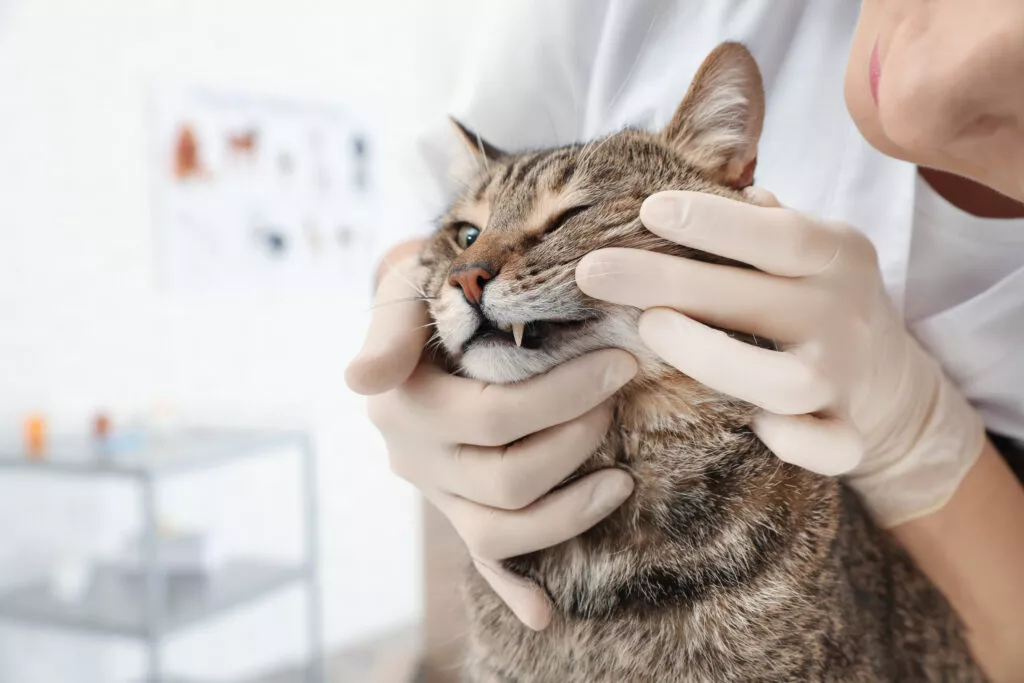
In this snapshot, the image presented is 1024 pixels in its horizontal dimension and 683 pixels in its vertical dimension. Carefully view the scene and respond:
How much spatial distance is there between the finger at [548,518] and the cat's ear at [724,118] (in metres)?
0.28

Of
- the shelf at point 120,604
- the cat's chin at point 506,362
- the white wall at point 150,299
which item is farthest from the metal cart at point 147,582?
the cat's chin at point 506,362

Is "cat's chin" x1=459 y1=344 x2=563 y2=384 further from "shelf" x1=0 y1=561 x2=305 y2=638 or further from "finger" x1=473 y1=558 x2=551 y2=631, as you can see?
"shelf" x1=0 y1=561 x2=305 y2=638

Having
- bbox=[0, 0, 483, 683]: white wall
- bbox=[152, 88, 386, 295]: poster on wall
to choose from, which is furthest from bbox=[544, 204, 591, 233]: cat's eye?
bbox=[152, 88, 386, 295]: poster on wall

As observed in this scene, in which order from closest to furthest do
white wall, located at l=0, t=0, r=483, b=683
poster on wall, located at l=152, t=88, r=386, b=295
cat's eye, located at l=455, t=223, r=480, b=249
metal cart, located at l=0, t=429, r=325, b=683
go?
cat's eye, located at l=455, t=223, r=480, b=249
metal cart, located at l=0, t=429, r=325, b=683
white wall, located at l=0, t=0, r=483, b=683
poster on wall, located at l=152, t=88, r=386, b=295

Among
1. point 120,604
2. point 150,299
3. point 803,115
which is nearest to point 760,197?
point 803,115

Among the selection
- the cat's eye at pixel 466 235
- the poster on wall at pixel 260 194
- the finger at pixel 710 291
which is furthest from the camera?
the poster on wall at pixel 260 194

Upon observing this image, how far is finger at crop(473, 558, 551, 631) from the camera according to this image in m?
0.62

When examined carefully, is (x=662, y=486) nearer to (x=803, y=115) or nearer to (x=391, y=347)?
(x=391, y=347)

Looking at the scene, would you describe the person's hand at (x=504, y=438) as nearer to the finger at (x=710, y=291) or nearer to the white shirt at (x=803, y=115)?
the finger at (x=710, y=291)

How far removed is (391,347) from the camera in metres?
0.66

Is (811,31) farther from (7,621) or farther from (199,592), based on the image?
(7,621)

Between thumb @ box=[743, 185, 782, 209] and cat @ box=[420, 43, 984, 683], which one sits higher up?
thumb @ box=[743, 185, 782, 209]

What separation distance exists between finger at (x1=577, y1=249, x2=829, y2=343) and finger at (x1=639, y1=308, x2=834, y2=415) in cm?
2

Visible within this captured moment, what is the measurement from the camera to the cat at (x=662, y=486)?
1.90ft
